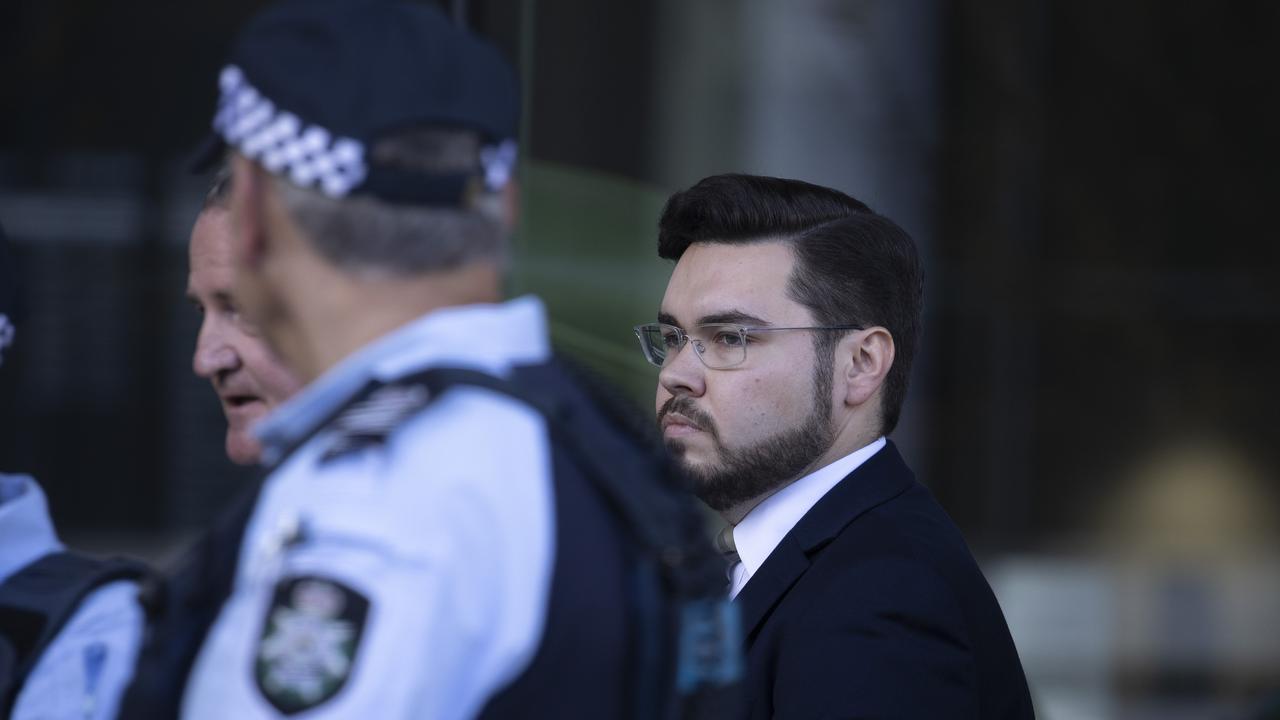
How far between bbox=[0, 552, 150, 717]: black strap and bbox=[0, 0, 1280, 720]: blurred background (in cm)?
424

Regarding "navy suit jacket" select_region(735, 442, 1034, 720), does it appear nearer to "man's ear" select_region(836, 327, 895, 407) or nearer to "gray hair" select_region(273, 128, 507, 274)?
"man's ear" select_region(836, 327, 895, 407)

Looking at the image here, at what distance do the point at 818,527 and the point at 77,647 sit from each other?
3.35ft

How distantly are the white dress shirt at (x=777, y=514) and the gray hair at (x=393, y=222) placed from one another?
Result: 1.14m

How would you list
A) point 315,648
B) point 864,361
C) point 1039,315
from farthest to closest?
point 1039,315, point 864,361, point 315,648

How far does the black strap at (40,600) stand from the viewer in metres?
1.72

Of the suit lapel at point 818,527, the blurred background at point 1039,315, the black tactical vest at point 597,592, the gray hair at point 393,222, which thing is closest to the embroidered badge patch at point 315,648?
the black tactical vest at point 597,592

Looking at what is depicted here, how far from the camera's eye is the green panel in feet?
10.4

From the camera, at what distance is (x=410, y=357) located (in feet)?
4.40

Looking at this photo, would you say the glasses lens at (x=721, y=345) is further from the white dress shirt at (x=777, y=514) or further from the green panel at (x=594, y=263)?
the green panel at (x=594, y=263)

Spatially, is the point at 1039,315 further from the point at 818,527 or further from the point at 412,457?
the point at 412,457

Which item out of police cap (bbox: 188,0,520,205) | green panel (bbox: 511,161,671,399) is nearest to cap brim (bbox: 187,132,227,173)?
police cap (bbox: 188,0,520,205)

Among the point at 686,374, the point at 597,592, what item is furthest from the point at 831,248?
the point at 597,592

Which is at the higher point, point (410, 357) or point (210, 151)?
point (210, 151)

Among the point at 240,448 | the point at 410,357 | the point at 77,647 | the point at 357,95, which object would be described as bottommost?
the point at 77,647
